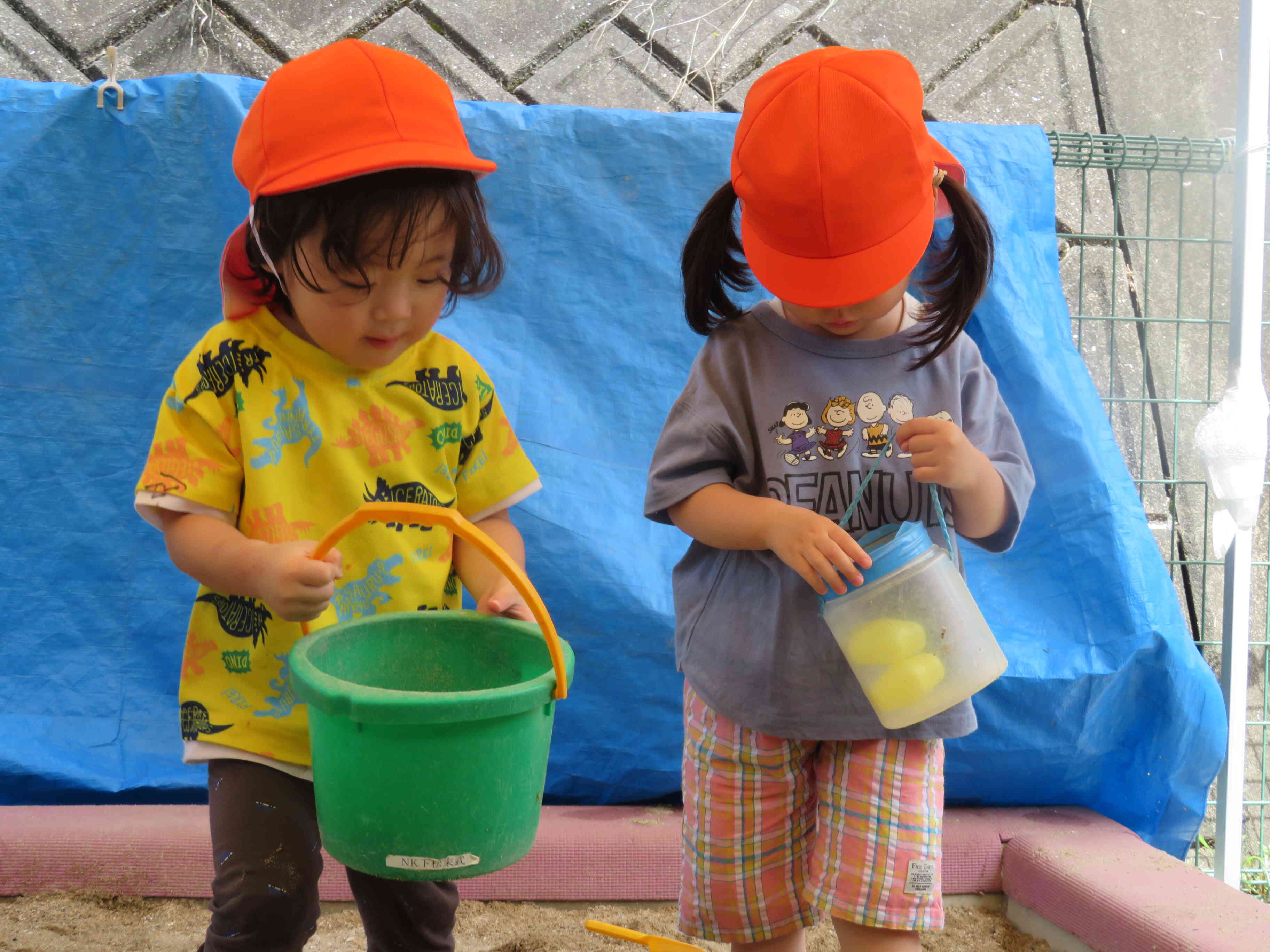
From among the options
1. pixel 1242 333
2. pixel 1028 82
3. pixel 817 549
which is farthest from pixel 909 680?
pixel 1028 82

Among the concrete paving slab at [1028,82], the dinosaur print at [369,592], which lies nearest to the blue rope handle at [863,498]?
the dinosaur print at [369,592]

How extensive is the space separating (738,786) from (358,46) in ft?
3.03

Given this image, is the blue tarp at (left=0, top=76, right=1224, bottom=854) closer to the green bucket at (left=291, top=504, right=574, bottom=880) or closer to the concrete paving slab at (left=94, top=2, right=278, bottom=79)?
the concrete paving slab at (left=94, top=2, right=278, bottom=79)

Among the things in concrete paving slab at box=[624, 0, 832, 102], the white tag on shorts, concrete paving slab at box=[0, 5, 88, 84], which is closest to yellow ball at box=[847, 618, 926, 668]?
the white tag on shorts

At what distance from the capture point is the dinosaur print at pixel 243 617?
4.01 feet

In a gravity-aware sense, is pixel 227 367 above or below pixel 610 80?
below

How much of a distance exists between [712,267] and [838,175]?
259 millimetres

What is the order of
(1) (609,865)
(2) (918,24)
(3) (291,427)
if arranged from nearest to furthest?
1. (3) (291,427)
2. (1) (609,865)
3. (2) (918,24)

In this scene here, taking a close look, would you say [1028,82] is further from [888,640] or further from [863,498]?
[888,640]

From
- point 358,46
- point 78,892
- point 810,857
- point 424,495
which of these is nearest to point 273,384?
point 424,495

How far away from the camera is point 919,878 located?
→ 1243 mm

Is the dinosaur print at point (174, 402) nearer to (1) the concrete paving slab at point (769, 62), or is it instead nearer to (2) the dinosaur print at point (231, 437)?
(2) the dinosaur print at point (231, 437)

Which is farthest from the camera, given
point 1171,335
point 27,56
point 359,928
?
point 27,56

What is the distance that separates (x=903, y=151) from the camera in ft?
3.78
